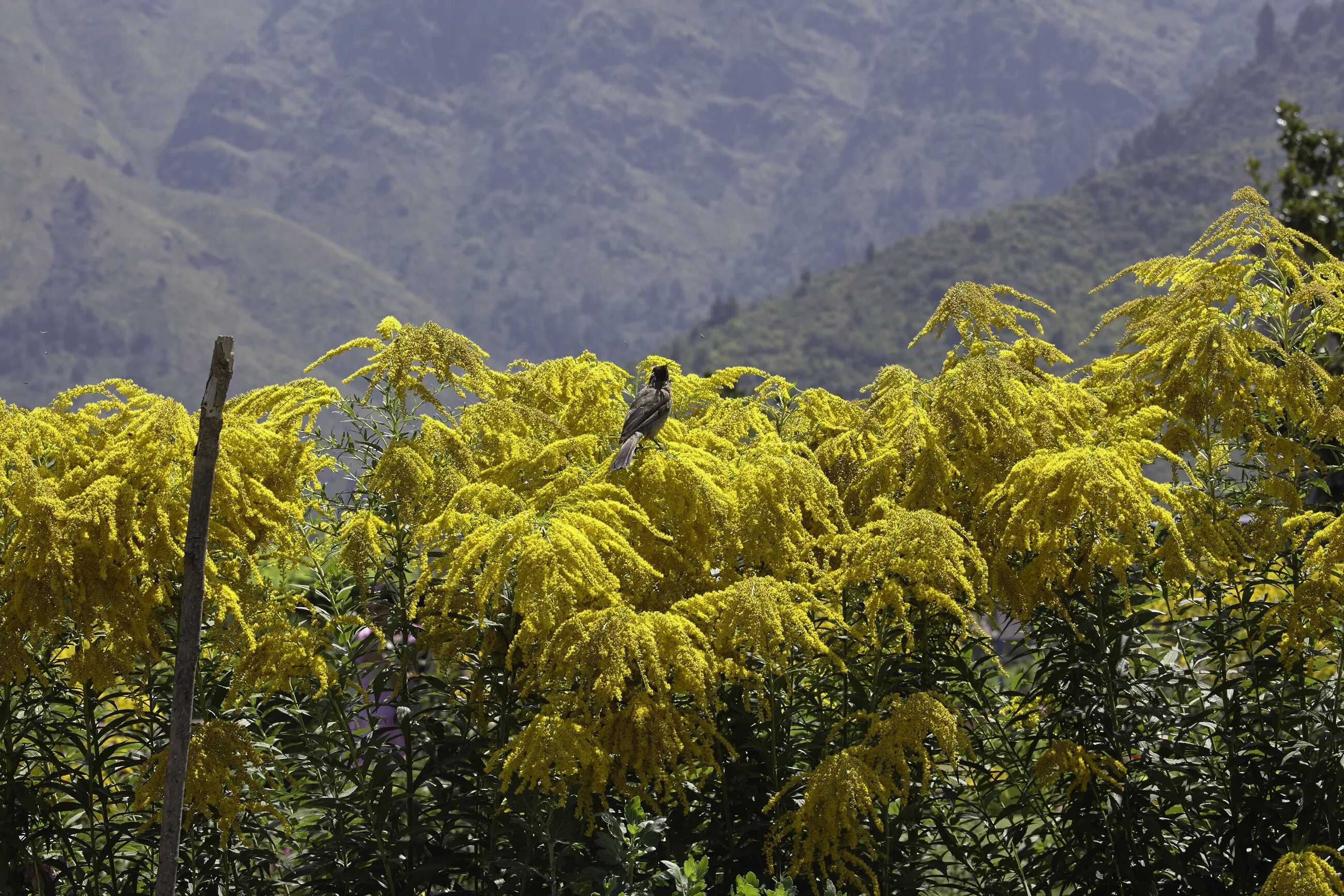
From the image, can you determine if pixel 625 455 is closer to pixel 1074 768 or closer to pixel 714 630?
pixel 714 630

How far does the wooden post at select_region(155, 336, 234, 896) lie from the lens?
12.6ft

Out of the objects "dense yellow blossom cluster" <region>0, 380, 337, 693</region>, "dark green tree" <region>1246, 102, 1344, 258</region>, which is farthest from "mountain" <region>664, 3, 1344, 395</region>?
"dense yellow blossom cluster" <region>0, 380, 337, 693</region>

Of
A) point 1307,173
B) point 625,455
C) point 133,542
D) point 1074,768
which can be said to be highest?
point 1307,173

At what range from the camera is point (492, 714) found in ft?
17.5

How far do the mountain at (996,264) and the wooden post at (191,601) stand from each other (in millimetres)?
150392

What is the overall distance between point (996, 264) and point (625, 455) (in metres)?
169

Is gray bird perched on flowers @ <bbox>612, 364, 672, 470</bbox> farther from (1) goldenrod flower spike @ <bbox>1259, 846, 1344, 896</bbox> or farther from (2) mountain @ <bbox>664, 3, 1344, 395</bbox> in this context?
(2) mountain @ <bbox>664, 3, 1344, 395</bbox>

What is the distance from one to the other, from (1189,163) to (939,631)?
19798 cm

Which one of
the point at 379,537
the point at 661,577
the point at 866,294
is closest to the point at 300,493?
the point at 379,537

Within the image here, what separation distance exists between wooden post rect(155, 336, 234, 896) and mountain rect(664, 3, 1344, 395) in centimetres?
15039

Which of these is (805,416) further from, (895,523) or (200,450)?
(200,450)

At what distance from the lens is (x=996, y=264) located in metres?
167

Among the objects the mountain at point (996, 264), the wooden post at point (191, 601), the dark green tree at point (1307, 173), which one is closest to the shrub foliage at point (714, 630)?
the wooden post at point (191, 601)

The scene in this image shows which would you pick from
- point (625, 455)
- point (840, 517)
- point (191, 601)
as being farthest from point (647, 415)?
point (191, 601)
